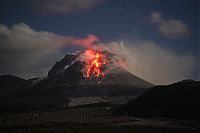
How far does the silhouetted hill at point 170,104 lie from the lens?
92.2 m

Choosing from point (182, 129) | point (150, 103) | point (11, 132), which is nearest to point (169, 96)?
point (150, 103)

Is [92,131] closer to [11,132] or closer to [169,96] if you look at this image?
[11,132]

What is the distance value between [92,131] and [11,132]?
19.8 meters

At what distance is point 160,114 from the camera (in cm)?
9781

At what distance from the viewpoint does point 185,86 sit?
114 meters

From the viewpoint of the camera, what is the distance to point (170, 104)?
333ft

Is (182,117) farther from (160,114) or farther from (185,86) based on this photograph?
(185,86)

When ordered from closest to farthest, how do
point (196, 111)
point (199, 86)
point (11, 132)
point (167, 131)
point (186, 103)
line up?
point (167, 131)
point (11, 132)
point (196, 111)
point (186, 103)
point (199, 86)

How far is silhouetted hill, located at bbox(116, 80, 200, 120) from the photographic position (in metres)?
92.2

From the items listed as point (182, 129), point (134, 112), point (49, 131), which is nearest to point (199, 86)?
point (134, 112)

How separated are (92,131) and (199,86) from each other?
5738cm

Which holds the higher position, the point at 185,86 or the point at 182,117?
the point at 185,86

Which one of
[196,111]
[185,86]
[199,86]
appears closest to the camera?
[196,111]

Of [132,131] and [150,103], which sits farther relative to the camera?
[150,103]
